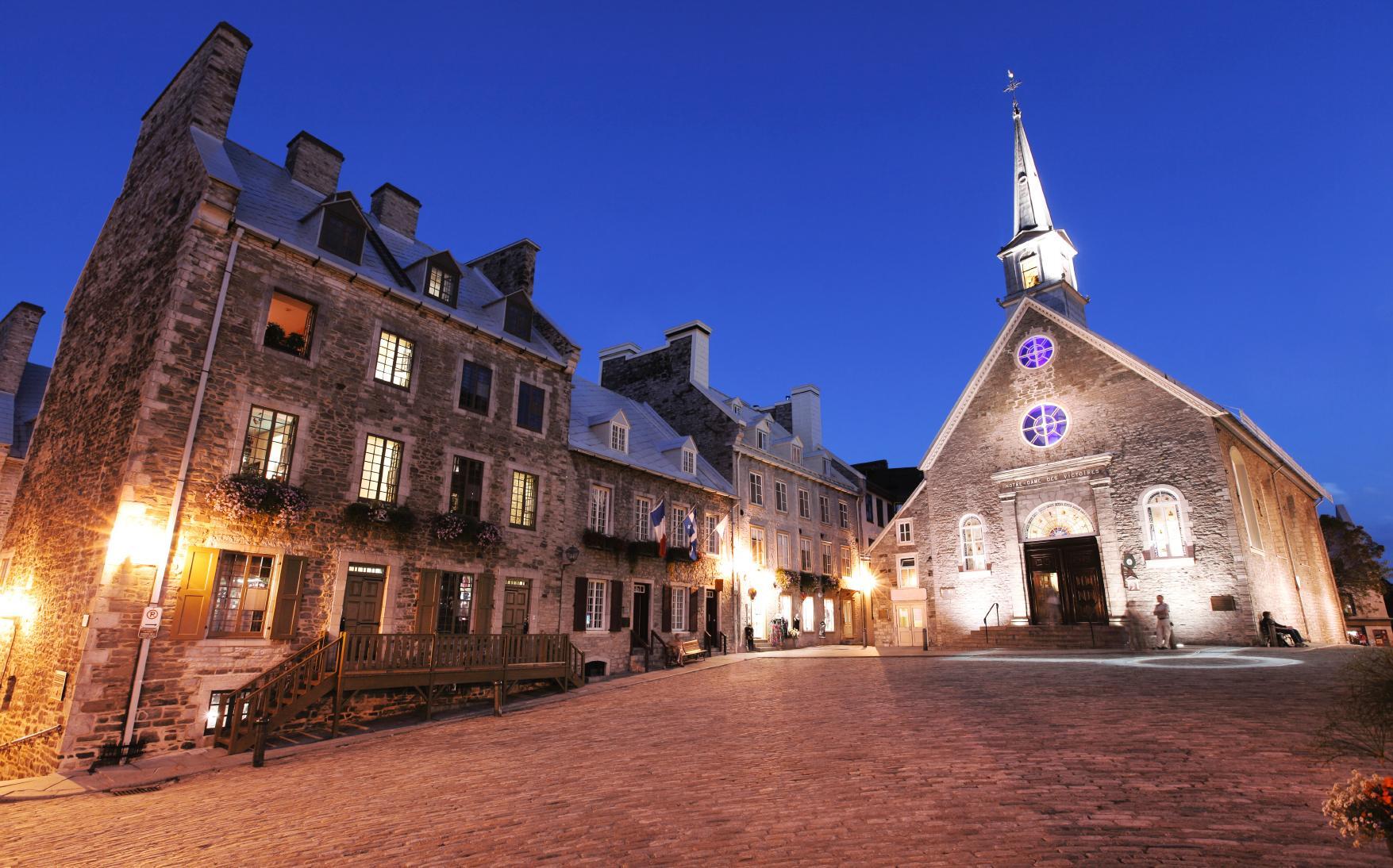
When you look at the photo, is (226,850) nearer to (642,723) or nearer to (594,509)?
(642,723)

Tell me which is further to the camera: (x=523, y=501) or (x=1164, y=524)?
(x=1164, y=524)

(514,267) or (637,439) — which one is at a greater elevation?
(514,267)

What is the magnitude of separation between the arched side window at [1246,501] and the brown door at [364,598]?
25.2 m

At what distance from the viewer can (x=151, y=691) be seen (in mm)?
13078

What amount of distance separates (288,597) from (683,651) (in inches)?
516

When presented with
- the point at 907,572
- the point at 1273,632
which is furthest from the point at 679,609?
the point at 1273,632

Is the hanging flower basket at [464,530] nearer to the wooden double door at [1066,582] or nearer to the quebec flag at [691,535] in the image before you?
the quebec flag at [691,535]

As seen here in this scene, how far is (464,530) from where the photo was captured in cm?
1833

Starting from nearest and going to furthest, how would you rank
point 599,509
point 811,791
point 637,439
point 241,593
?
point 811,791 → point 241,593 → point 599,509 → point 637,439

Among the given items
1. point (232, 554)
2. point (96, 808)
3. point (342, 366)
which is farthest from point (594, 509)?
point (96, 808)

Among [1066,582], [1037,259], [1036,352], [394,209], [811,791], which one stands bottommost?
[811,791]

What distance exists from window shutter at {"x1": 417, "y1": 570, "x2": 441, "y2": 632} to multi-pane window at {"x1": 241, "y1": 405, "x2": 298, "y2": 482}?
4115mm

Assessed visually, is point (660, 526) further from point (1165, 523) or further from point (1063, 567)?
point (1165, 523)

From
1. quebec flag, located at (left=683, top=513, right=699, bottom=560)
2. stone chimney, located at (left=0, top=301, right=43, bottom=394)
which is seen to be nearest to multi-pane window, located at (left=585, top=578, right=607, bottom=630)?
quebec flag, located at (left=683, top=513, right=699, bottom=560)
